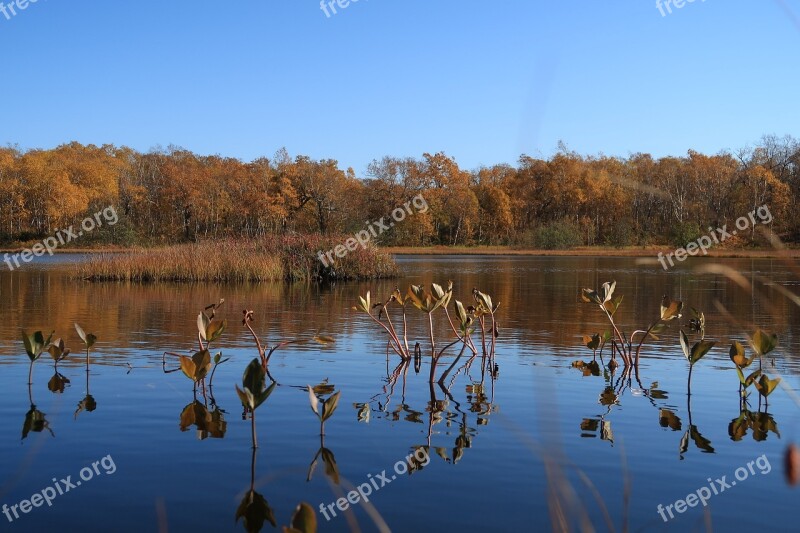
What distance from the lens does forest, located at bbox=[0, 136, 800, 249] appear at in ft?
218

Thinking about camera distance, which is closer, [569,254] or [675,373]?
[675,373]

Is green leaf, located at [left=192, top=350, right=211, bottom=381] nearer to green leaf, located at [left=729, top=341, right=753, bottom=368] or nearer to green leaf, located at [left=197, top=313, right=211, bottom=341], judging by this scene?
green leaf, located at [left=197, top=313, right=211, bottom=341]

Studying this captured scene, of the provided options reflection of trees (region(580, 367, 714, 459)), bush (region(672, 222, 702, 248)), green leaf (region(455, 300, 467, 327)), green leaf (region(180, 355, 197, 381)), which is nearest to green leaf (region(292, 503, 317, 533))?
reflection of trees (region(580, 367, 714, 459))

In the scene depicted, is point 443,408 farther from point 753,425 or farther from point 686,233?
point 686,233

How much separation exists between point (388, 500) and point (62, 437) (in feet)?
9.40

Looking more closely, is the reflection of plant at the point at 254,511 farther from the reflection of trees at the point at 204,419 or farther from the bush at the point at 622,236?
the bush at the point at 622,236

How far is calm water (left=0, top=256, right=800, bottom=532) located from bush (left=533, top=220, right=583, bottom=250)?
52893mm

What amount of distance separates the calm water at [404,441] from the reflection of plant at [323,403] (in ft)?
0.58

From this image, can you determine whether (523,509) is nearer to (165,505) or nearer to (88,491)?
(165,505)

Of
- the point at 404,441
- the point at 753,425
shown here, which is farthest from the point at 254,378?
the point at 753,425

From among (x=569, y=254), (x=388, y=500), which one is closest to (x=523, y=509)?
(x=388, y=500)

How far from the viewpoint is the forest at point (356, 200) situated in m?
66.4

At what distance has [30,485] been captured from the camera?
501 centimetres

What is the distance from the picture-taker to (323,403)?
6832mm
